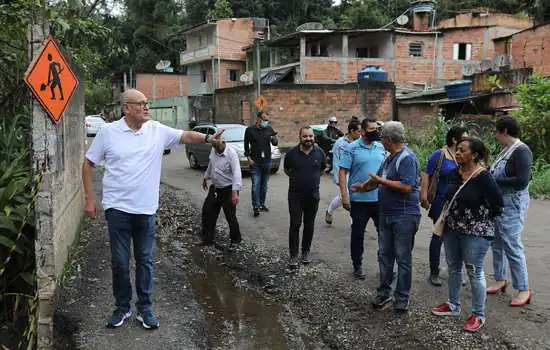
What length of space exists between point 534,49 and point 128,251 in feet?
93.6

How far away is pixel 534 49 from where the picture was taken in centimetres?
2794

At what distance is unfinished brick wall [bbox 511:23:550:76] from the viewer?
26406mm

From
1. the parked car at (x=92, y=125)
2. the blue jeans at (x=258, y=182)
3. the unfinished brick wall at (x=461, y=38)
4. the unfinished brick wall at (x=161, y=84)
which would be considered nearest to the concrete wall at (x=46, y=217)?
the blue jeans at (x=258, y=182)

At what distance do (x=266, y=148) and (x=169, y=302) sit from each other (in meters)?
5.14

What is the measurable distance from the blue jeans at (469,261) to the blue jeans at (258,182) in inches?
214

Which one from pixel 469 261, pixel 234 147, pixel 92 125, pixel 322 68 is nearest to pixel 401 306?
pixel 469 261

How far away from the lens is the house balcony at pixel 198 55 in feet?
151

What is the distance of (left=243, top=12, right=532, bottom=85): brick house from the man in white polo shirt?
29.1 m

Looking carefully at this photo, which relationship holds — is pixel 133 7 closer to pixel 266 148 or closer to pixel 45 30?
pixel 266 148

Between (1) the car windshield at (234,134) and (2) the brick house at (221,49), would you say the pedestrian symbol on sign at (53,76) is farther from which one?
(2) the brick house at (221,49)

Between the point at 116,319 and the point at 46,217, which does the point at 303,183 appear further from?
the point at 46,217

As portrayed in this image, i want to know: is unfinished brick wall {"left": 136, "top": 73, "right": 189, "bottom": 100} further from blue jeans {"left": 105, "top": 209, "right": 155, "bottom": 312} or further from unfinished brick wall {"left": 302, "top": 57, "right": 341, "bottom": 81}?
blue jeans {"left": 105, "top": 209, "right": 155, "bottom": 312}

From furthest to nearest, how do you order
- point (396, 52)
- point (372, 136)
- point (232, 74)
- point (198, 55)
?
1. point (198, 55)
2. point (232, 74)
3. point (396, 52)
4. point (372, 136)

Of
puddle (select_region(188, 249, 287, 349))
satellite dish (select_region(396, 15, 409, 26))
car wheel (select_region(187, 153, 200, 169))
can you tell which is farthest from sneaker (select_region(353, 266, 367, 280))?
satellite dish (select_region(396, 15, 409, 26))
